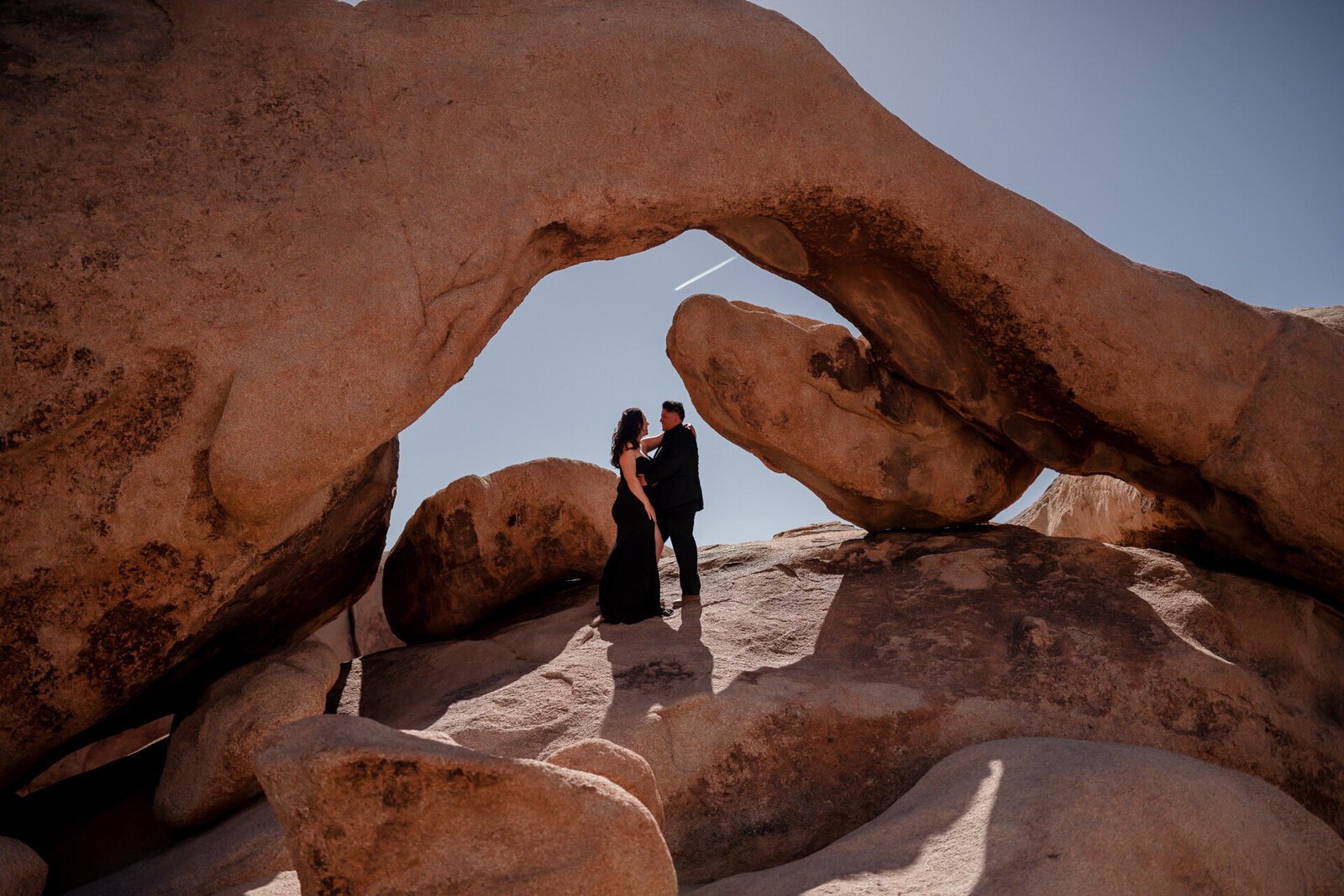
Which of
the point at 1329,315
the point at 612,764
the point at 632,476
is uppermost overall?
the point at 1329,315

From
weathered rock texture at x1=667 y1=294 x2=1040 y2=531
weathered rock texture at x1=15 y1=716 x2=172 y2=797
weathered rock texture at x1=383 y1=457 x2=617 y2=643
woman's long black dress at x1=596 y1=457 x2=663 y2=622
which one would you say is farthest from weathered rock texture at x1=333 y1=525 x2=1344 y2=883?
weathered rock texture at x1=15 y1=716 x2=172 y2=797

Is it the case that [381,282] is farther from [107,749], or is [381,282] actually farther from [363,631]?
[107,749]

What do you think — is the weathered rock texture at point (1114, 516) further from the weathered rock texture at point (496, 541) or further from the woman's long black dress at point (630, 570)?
the weathered rock texture at point (496, 541)

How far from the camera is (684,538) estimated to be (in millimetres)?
5289

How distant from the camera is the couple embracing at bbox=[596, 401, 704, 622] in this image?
4.94 m

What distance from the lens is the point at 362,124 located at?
3.85 metres

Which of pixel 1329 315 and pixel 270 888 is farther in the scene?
pixel 1329 315

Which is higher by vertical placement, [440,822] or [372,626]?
[440,822]

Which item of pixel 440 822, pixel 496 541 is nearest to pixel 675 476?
pixel 496 541

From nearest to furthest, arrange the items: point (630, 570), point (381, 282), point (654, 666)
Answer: point (381, 282) → point (654, 666) → point (630, 570)

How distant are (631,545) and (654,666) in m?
1.09

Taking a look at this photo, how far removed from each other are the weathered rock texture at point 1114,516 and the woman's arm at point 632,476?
8.00 feet

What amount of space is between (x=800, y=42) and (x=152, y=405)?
3.35 m

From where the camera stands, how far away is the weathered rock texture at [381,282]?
3258 mm
